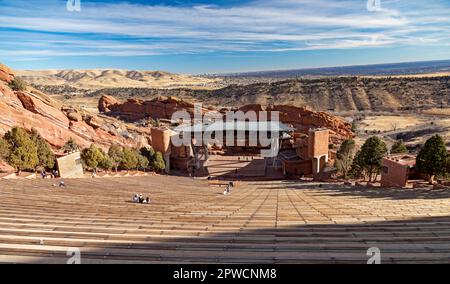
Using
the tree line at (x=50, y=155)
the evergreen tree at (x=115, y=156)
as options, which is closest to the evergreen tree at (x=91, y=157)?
the tree line at (x=50, y=155)

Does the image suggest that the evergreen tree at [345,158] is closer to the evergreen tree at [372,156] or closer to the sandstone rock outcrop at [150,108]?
the evergreen tree at [372,156]

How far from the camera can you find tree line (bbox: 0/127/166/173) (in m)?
24.1

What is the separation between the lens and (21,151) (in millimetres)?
24094

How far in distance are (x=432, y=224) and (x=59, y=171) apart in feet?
86.9

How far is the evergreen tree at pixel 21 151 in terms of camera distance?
23.8 metres

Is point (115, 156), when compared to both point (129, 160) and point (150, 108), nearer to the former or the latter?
point (129, 160)

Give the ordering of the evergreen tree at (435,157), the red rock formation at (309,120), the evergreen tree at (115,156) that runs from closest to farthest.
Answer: the evergreen tree at (435,157) → the evergreen tree at (115,156) → the red rock formation at (309,120)

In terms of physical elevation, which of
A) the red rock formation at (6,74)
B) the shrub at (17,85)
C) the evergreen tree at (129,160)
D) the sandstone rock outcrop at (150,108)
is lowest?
the evergreen tree at (129,160)

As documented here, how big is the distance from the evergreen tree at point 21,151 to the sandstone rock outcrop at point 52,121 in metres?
4.51

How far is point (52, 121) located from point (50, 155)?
979 centimetres

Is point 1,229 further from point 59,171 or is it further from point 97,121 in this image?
point 97,121

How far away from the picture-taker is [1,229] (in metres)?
7.21

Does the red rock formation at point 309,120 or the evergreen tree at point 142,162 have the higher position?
the red rock formation at point 309,120
